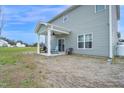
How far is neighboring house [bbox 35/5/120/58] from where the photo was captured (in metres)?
10.9

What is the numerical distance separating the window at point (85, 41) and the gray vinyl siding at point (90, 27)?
0.35 metres

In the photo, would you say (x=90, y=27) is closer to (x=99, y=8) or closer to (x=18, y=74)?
(x=99, y=8)

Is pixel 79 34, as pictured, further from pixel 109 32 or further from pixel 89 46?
pixel 109 32

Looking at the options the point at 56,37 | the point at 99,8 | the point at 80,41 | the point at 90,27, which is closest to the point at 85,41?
the point at 80,41

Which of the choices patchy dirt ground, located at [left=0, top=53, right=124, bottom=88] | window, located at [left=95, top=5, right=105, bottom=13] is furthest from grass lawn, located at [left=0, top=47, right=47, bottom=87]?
window, located at [left=95, top=5, right=105, bottom=13]

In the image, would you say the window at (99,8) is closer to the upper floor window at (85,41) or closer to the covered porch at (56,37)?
the upper floor window at (85,41)

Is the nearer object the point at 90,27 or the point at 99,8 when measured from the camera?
the point at 99,8

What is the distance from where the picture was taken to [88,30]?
42.4 ft

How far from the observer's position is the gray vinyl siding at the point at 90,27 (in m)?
11.1

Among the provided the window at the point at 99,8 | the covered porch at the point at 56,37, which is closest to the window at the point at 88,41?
the window at the point at 99,8

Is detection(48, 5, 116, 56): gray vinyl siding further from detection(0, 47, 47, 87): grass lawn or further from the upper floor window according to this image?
detection(0, 47, 47, 87): grass lawn

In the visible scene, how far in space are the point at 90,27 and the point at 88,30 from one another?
322mm

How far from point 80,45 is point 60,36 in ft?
13.1

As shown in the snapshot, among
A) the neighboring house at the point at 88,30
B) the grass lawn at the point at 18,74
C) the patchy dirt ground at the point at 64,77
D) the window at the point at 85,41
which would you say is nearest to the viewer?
the patchy dirt ground at the point at 64,77
